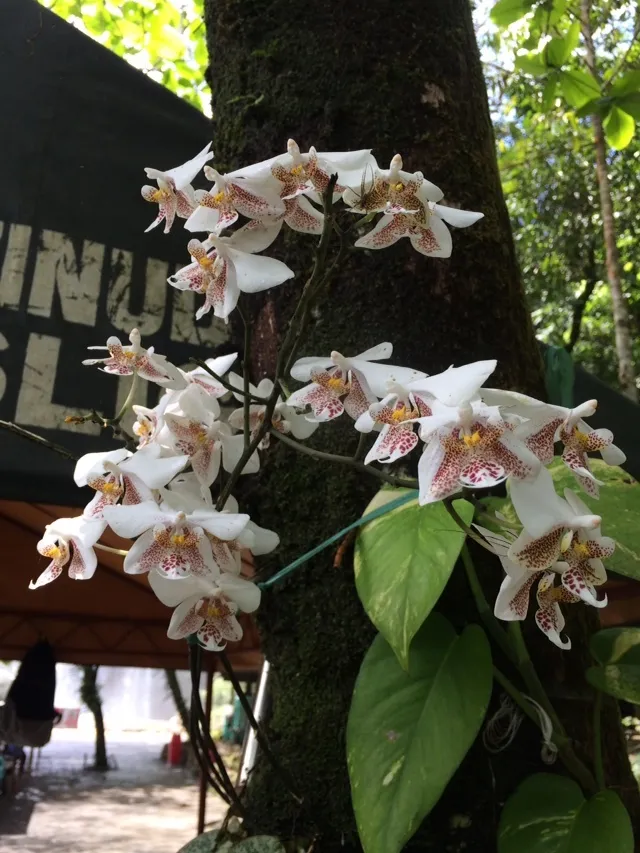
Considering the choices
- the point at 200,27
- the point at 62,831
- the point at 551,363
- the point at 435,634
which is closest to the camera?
the point at 435,634

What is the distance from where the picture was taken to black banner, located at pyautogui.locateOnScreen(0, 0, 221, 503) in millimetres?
983

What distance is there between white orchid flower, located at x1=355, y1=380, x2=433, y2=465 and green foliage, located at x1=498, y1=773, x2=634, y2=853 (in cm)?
33

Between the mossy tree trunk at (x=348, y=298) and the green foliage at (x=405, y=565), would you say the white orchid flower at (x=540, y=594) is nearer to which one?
the green foliage at (x=405, y=565)

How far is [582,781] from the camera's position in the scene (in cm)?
57

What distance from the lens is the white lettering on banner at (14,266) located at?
1.01 meters

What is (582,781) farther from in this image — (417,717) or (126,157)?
(126,157)

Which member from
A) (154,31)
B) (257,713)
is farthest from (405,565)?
(154,31)

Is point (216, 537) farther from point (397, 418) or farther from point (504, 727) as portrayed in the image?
point (504, 727)

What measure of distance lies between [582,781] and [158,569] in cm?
39

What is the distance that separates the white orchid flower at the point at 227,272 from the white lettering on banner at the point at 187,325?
640 millimetres

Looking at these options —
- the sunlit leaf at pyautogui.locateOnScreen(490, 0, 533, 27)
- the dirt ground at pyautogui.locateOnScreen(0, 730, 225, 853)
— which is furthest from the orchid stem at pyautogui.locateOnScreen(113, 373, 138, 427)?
the dirt ground at pyautogui.locateOnScreen(0, 730, 225, 853)

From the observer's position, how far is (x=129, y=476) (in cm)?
45

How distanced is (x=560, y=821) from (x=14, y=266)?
0.97m

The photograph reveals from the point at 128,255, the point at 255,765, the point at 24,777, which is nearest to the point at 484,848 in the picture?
the point at 255,765
